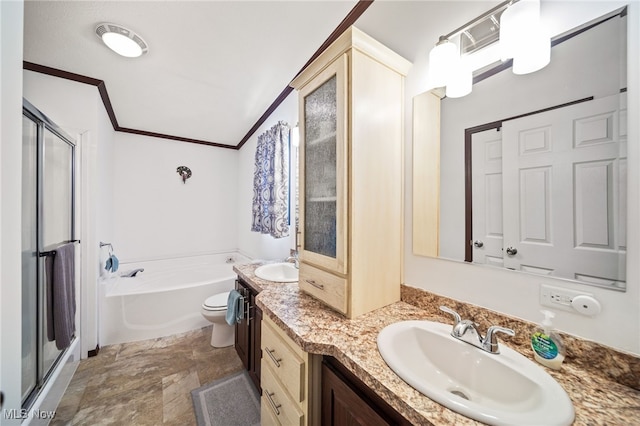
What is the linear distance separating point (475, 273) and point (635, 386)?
45 cm

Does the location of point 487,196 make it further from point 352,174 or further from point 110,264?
point 110,264

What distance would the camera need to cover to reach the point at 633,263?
2.10ft

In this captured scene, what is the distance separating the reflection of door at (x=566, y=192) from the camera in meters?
0.68

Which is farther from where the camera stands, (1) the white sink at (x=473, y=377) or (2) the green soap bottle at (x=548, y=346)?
(2) the green soap bottle at (x=548, y=346)

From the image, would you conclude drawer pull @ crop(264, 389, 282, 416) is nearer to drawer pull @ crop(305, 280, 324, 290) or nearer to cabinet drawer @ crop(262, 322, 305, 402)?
cabinet drawer @ crop(262, 322, 305, 402)

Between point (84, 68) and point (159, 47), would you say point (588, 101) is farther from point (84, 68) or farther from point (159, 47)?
point (84, 68)

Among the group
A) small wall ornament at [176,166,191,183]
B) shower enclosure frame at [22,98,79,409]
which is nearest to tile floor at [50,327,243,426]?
shower enclosure frame at [22,98,79,409]

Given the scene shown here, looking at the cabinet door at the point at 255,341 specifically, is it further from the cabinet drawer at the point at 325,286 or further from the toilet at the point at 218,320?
the toilet at the point at 218,320

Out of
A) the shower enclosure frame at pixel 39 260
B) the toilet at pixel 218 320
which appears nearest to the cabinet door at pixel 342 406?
the toilet at pixel 218 320

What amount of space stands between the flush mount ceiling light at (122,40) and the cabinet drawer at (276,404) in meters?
2.23

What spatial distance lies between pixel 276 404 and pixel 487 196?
51.3 inches

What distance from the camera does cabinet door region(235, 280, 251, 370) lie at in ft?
5.43

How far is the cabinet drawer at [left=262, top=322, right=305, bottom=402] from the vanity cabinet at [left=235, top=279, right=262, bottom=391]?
1.03ft

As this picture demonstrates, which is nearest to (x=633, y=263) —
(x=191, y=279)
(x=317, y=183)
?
(x=317, y=183)
